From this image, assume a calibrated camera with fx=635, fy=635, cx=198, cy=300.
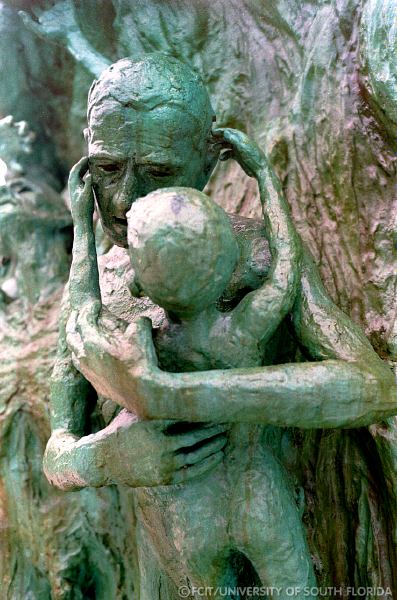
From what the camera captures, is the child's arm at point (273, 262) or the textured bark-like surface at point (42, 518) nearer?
the child's arm at point (273, 262)

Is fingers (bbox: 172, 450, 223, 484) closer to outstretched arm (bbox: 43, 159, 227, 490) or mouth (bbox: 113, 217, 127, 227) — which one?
outstretched arm (bbox: 43, 159, 227, 490)

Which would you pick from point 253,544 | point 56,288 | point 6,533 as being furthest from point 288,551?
point 56,288

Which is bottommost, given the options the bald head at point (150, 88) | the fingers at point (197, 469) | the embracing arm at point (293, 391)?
the fingers at point (197, 469)

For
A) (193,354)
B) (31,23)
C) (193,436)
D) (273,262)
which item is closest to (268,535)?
(193,436)

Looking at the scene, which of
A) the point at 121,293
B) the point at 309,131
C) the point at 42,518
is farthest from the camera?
the point at 42,518

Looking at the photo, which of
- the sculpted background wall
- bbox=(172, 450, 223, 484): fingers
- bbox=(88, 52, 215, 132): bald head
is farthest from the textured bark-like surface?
bbox=(88, 52, 215, 132): bald head

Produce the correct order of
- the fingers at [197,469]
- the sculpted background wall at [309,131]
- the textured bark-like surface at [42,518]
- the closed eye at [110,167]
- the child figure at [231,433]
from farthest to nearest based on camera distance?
1. the textured bark-like surface at [42,518]
2. the sculpted background wall at [309,131]
3. the closed eye at [110,167]
4. the fingers at [197,469]
5. the child figure at [231,433]

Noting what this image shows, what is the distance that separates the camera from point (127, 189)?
1174 millimetres

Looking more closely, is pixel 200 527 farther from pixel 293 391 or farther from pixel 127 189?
pixel 127 189

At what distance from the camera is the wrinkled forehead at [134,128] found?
116cm

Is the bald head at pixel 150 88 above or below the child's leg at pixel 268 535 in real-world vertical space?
above

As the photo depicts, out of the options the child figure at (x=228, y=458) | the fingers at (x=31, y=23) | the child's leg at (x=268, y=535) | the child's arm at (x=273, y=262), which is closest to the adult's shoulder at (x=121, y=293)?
the child figure at (x=228, y=458)

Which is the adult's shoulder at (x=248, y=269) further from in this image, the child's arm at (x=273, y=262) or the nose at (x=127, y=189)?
the nose at (x=127, y=189)

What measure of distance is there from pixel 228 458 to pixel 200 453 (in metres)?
0.10
